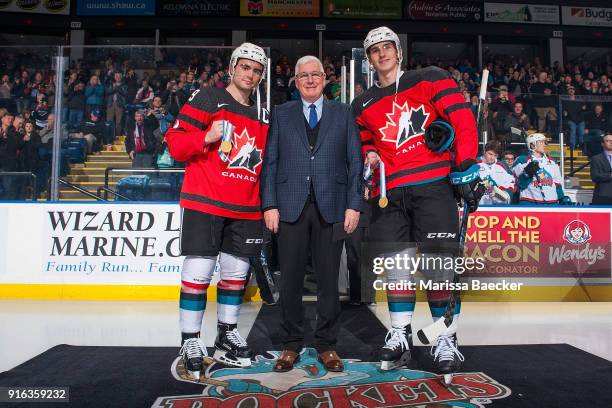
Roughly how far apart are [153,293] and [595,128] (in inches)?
205

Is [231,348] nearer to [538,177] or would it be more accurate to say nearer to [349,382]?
[349,382]

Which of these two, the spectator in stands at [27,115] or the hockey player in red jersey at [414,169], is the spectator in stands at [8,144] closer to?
the spectator in stands at [27,115]

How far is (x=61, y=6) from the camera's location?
1497 centimetres

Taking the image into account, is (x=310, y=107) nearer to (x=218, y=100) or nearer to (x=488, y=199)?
(x=218, y=100)

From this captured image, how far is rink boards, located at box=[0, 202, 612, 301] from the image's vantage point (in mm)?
4590

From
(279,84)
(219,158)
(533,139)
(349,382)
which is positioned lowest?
(349,382)

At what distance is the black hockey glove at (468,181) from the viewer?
224cm

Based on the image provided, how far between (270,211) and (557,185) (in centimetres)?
395

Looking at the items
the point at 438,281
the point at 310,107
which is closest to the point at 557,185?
the point at 438,281

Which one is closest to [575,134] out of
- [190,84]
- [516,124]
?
[516,124]

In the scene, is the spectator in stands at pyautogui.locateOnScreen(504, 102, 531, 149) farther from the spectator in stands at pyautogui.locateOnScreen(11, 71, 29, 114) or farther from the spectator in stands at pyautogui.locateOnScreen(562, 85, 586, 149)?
the spectator in stands at pyautogui.locateOnScreen(11, 71, 29, 114)

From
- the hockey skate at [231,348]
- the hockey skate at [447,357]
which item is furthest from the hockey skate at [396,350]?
the hockey skate at [231,348]

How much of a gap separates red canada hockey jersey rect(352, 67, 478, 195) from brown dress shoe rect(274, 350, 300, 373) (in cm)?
94

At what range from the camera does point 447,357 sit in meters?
2.17
